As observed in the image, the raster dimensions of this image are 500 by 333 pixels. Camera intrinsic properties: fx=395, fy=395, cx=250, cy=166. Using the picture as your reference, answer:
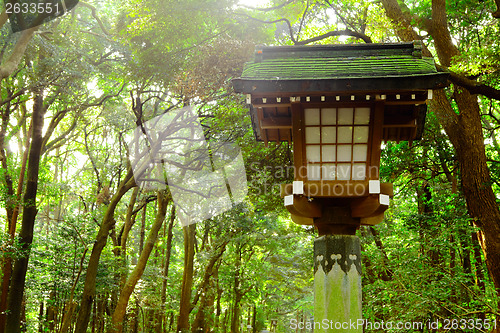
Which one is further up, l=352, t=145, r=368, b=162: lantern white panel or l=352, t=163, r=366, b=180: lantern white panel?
l=352, t=145, r=368, b=162: lantern white panel

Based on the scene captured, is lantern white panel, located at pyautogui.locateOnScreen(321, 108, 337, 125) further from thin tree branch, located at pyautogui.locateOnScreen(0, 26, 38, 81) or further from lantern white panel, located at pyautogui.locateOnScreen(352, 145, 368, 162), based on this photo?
thin tree branch, located at pyautogui.locateOnScreen(0, 26, 38, 81)

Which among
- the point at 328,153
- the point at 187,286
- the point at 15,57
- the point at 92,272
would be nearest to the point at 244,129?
the point at 15,57

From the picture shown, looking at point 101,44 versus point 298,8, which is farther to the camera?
point 101,44

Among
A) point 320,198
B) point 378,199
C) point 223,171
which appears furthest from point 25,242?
point 378,199

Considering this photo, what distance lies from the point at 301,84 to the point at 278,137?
1242mm

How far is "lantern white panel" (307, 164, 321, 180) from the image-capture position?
4.05 metres

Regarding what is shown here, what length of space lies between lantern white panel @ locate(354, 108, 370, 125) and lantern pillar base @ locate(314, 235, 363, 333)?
119cm

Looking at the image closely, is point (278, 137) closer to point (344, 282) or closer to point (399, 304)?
point (344, 282)

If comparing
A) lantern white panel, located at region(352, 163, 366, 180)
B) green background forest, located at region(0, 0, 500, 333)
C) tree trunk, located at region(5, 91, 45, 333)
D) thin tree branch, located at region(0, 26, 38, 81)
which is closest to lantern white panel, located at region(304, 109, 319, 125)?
lantern white panel, located at region(352, 163, 366, 180)

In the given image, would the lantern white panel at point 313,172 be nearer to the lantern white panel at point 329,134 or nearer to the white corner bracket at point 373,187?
the lantern white panel at point 329,134

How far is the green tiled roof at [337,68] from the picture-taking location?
378 centimetres

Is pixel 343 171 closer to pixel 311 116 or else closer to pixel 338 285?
pixel 311 116

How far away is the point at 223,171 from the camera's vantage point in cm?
1142

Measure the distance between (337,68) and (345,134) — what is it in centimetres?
67
